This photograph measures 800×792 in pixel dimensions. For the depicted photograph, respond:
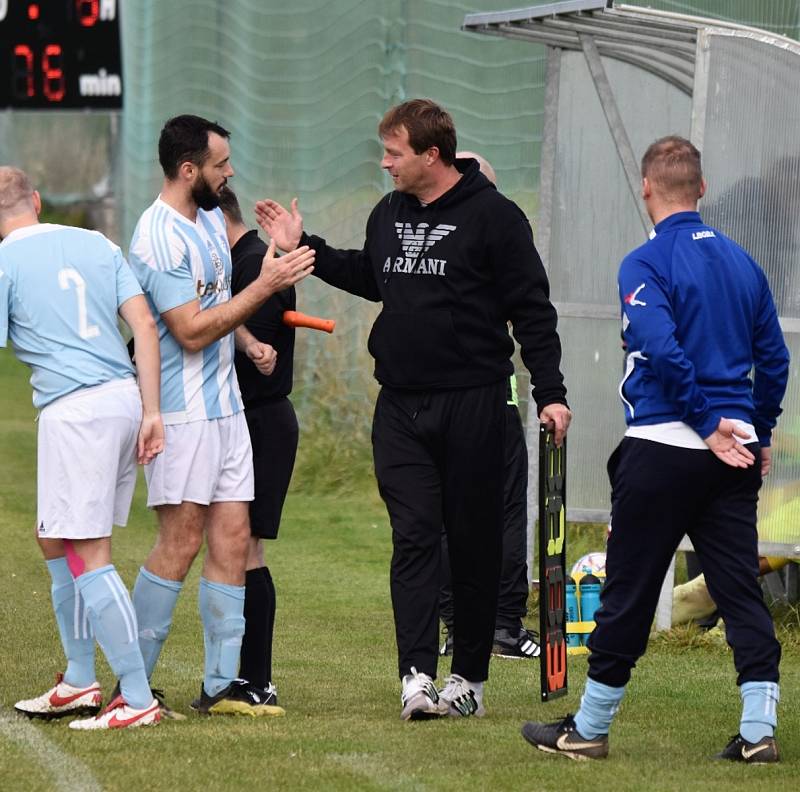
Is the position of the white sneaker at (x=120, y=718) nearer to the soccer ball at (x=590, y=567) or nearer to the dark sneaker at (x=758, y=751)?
the dark sneaker at (x=758, y=751)

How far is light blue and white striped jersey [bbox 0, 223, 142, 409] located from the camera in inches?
221

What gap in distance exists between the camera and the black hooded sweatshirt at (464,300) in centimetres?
593

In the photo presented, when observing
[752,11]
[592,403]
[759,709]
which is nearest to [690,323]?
[759,709]

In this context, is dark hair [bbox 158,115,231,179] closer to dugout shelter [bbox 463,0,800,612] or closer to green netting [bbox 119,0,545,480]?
dugout shelter [bbox 463,0,800,612]

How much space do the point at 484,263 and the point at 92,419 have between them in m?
1.41

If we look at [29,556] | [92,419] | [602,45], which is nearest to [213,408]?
[92,419]

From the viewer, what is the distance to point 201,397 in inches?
229

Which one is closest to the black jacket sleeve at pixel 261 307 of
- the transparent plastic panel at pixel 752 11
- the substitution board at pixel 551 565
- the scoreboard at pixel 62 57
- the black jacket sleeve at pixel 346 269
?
the black jacket sleeve at pixel 346 269

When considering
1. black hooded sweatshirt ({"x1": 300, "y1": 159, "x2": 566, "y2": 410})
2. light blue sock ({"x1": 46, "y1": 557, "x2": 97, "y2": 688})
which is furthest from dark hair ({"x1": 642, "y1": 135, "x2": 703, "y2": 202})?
light blue sock ({"x1": 46, "y1": 557, "x2": 97, "y2": 688})

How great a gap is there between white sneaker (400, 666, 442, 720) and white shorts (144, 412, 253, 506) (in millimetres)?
887

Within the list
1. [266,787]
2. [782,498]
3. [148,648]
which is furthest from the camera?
[782,498]

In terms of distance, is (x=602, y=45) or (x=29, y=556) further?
(x=29, y=556)

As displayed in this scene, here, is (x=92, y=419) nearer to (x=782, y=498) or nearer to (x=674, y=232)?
(x=674, y=232)

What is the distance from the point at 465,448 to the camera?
5.97 meters
